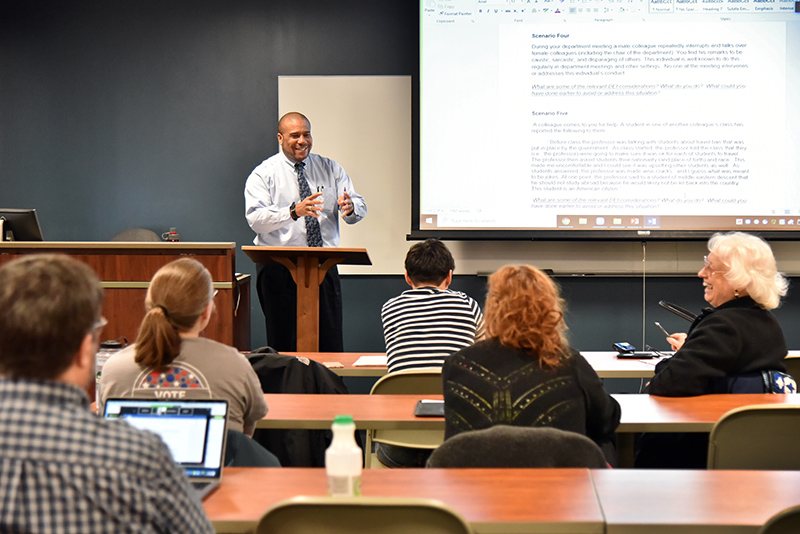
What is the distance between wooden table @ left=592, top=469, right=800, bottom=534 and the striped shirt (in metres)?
1.19

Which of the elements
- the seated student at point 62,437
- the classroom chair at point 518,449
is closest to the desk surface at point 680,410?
the classroom chair at point 518,449

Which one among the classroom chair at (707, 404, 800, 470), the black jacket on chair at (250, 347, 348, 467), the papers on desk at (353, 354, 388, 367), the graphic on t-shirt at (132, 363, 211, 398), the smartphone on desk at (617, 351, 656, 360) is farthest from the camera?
the smartphone on desk at (617, 351, 656, 360)

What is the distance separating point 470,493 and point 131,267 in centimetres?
285

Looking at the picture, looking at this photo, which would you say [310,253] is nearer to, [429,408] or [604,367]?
[604,367]

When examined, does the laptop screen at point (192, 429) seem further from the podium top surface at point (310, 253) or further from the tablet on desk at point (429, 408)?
the podium top surface at point (310, 253)

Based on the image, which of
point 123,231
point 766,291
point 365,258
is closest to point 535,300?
point 766,291

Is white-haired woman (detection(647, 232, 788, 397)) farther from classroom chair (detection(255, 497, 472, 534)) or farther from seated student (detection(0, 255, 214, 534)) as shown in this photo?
seated student (detection(0, 255, 214, 534))

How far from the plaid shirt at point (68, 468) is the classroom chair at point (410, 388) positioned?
1594 mm

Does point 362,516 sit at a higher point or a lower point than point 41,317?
lower

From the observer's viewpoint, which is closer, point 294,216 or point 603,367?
point 603,367

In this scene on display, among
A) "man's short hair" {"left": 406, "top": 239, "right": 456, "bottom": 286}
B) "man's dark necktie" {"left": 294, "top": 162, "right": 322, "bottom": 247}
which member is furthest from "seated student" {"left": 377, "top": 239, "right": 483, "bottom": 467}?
"man's dark necktie" {"left": 294, "top": 162, "right": 322, "bottom": 247}

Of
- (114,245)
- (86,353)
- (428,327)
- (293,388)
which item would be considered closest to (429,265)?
(428,327)

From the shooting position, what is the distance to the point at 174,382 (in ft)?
6.20

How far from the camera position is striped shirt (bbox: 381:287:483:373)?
2.81 meters
